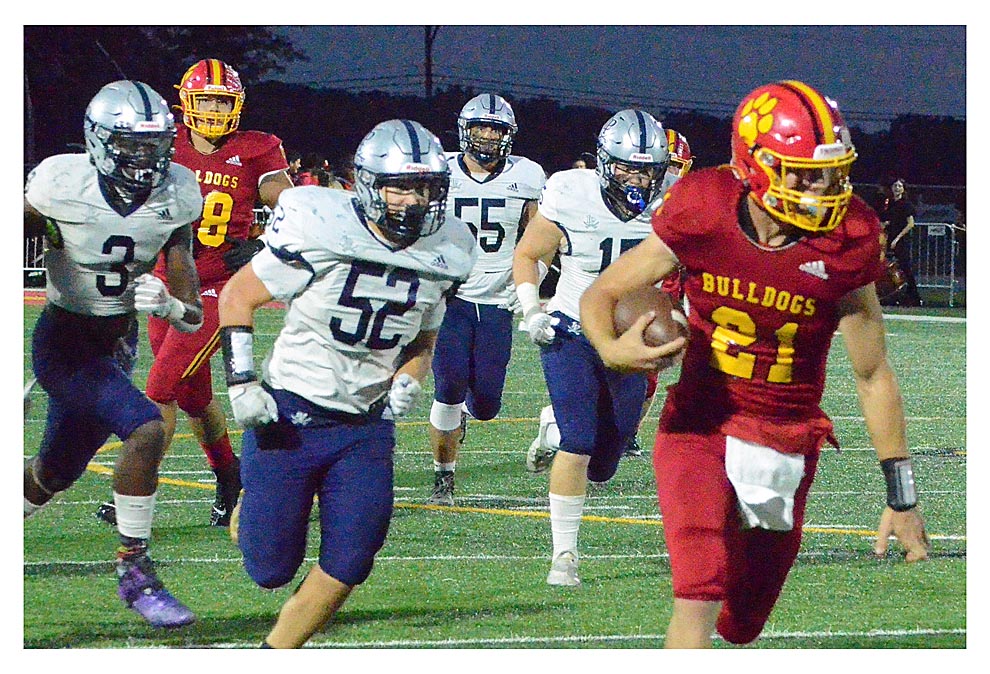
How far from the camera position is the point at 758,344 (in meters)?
3.32

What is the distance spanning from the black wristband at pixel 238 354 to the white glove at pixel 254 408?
6cm

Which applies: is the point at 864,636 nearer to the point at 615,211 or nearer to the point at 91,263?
the point at 615,211

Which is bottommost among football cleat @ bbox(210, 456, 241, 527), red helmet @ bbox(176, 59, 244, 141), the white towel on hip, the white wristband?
football cleat @ bbox(210, 456, 241, 527)

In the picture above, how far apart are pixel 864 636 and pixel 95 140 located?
2542mm

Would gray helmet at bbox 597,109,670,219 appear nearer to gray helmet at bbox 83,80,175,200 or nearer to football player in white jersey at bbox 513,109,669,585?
football player in white jersey at bbox 513,109,669,585

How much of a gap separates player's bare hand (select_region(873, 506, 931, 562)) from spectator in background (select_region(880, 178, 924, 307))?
12.7 metres

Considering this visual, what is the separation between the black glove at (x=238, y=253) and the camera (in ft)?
19.8

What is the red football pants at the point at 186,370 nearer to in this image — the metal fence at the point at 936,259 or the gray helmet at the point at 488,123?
the gray helmet at the point at 488,123

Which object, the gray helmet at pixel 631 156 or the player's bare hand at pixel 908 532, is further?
the gray helmet at pixel 631 156

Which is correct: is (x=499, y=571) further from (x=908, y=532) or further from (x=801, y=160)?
(x=801, y=160)

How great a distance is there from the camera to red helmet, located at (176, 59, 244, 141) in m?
6.02

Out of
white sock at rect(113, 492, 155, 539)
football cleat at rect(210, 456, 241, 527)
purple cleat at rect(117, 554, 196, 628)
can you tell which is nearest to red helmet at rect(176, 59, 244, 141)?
football cleat at rect(210, 456, 241, 527)

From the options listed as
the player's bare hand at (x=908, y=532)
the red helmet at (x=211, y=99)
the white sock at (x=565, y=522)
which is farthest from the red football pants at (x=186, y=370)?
the player's bare hand at (x=908, y=532)

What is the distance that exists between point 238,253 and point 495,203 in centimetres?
108
